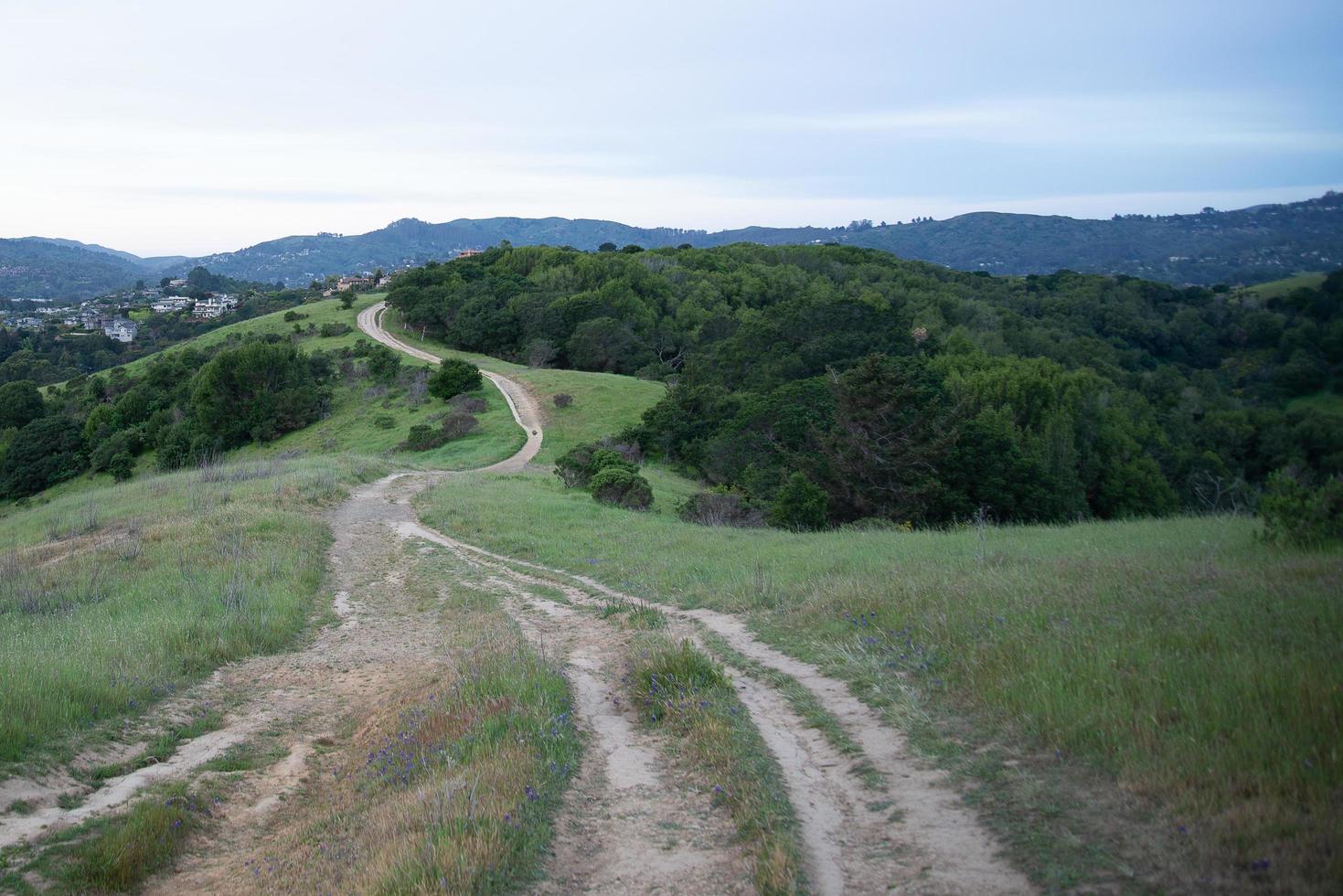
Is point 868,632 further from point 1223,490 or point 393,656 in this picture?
point 1223,490

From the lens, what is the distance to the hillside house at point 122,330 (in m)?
103


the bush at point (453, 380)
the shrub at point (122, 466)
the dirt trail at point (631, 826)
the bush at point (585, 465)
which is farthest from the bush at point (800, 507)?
the shrub at point (122, 466)

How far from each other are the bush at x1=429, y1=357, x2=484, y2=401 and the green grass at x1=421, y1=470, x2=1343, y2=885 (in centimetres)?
3751

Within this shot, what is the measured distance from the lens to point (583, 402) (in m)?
46.4

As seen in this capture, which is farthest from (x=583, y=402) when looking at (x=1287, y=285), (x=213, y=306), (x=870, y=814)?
(x=213, y=306)

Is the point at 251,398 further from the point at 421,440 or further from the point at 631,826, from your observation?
the point at 631,826

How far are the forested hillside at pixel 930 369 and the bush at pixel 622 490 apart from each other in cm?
399

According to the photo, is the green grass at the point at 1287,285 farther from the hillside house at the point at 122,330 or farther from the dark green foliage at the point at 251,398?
the hillside house at the point at 122,330

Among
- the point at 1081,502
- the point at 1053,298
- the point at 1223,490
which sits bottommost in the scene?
the point at 1081,502

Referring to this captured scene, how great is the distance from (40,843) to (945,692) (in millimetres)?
6430

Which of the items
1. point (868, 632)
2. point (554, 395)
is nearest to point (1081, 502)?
point (554, 395)

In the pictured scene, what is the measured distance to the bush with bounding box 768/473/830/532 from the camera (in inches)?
799

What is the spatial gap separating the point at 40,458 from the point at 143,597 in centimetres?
5253

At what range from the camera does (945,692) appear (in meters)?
6.13
